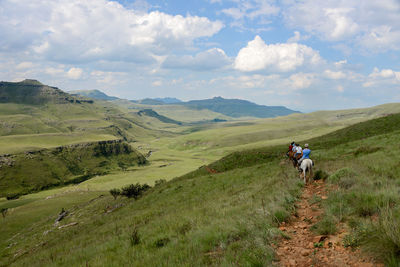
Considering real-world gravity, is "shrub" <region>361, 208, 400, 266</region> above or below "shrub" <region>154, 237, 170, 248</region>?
above

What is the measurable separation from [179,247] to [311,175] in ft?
43.4

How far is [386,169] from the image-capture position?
601 inches

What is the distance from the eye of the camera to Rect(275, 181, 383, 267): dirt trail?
20.6 feet

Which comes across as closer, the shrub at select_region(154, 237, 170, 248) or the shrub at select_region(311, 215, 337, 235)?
the shrub at select_region(311, 215, 337, 235)

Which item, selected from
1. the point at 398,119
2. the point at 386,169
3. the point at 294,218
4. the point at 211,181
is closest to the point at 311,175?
the point at 386,169

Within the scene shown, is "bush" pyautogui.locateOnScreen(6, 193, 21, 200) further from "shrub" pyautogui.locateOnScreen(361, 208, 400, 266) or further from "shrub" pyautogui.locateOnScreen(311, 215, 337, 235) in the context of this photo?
"shrub" pyautogui.locateOnScreen(361, 208, 400, 266)

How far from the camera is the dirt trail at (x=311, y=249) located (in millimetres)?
6281

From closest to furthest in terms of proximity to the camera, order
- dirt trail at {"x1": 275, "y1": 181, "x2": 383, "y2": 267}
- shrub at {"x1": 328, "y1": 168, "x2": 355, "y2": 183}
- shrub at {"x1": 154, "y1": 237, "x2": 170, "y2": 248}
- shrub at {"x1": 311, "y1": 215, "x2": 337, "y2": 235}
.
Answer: dirt trail at {"x1": 275, "y1": 181, "x2": 383, "y2": 267} → shrub at {"x1": 311, "y1": 215, "x2": 337, "y2": 235} → shrub at {"x1": 154, "y1": 237, "x2": 170, "y2": 248} → shrub at {"x1": 328, "y1": 168, "x2": 355, "y2": 183}

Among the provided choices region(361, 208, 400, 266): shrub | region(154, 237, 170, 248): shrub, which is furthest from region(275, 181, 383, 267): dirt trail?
region(154, 237, 170, 248): shrub

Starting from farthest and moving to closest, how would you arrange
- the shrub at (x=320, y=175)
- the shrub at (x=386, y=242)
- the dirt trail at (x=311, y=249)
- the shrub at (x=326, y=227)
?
the shrub at (x=320, y=175) → the shrub at (x=326, y=227) → the dirt trail at (x=311, y=249) → the shrub at (x=386, y=242)

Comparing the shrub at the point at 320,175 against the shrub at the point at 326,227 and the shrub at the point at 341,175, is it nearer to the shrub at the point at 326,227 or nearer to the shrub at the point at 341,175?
the shrub at the point at 341,175

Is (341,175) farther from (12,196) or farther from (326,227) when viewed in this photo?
(12,196)

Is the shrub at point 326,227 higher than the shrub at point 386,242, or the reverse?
the shrub at point 386,242

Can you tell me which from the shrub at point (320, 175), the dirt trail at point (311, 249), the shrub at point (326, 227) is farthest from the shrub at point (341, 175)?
the shrub at point (326, 227)
